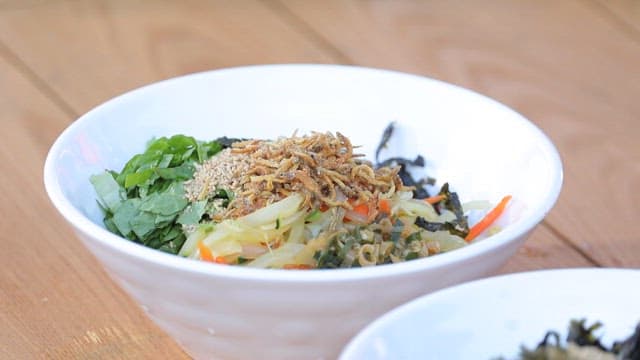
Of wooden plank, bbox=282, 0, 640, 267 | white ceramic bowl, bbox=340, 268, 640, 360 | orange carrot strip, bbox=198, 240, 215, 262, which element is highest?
white ceramic bowl, bbox=340, 268, 640, 360

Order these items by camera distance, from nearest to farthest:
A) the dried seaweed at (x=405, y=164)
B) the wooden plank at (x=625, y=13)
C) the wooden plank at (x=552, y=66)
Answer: the dried seaweed at (x=405, y=164)
the wooden plank at (x=552, y=66)
the wooden plank at (x=625, y=13)

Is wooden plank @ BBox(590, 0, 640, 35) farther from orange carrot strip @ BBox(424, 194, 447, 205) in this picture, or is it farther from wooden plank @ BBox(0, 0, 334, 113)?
Answer: orange carrot strip @ BBox(424, 194, 447, 205)

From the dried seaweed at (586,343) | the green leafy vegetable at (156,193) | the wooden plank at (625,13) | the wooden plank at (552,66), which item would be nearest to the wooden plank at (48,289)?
the green leafy vegetable at (156,193)

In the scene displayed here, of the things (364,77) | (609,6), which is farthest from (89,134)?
(609,6)

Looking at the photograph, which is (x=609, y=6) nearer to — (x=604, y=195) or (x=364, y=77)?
(x=604, y=195)

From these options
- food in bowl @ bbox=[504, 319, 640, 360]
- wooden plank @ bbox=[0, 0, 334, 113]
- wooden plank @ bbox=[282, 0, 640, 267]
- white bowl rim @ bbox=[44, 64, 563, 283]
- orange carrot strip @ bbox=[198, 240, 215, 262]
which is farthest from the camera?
wooden plank @ bbox=[0, 0, 334, 113]

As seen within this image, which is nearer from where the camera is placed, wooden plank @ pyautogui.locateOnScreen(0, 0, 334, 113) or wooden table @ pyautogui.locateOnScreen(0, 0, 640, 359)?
wooden table @ pyautogui.locateOnScreen(0, 0, 640, 359)

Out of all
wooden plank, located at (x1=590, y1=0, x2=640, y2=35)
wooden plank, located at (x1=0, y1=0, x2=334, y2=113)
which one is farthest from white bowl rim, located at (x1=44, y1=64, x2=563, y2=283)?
wooden plank, located at (x1=590, y1=0, x2=640, y2=35)

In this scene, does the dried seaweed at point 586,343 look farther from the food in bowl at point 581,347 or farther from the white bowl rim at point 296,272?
the white bowl rim at point 296,272
